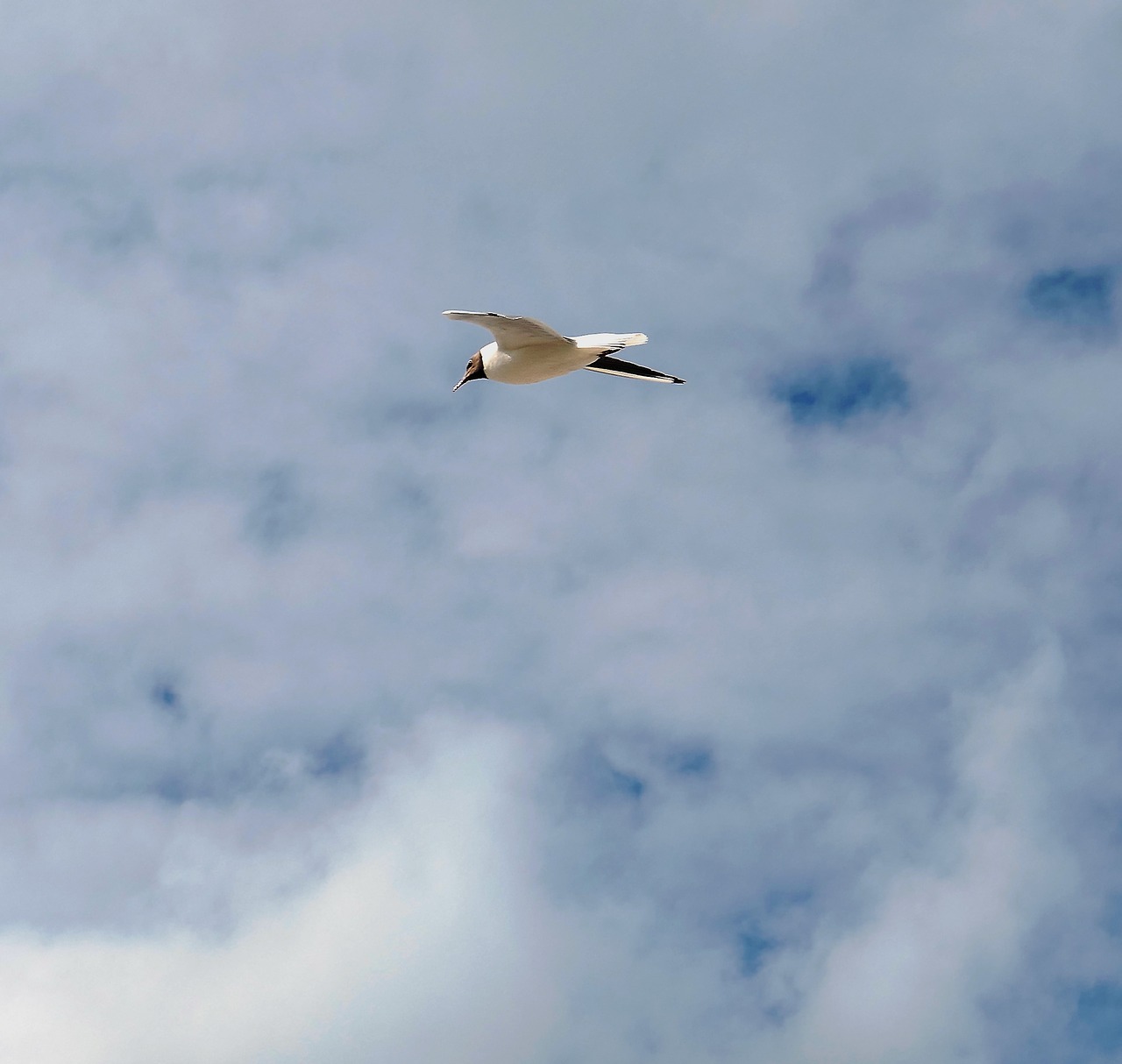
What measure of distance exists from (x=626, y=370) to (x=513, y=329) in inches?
319

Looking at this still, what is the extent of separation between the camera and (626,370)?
204 feet

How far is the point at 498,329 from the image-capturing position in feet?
183

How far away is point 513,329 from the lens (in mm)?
55375

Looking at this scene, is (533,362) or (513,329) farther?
(533,362)

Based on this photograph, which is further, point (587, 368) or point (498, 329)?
point (587, 368)

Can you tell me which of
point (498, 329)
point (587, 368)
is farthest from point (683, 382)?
point (498, 329)

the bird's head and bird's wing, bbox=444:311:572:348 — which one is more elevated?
the bird's head

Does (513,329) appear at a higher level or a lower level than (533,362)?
lower

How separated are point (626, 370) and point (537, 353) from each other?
556cm

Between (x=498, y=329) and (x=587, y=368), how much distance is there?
6.60 metres

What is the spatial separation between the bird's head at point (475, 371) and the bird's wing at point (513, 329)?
539 cm

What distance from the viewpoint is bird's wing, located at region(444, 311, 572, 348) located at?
173 feet

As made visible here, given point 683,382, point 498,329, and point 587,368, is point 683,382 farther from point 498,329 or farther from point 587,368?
point 498,329

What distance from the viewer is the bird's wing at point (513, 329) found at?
173 ft
